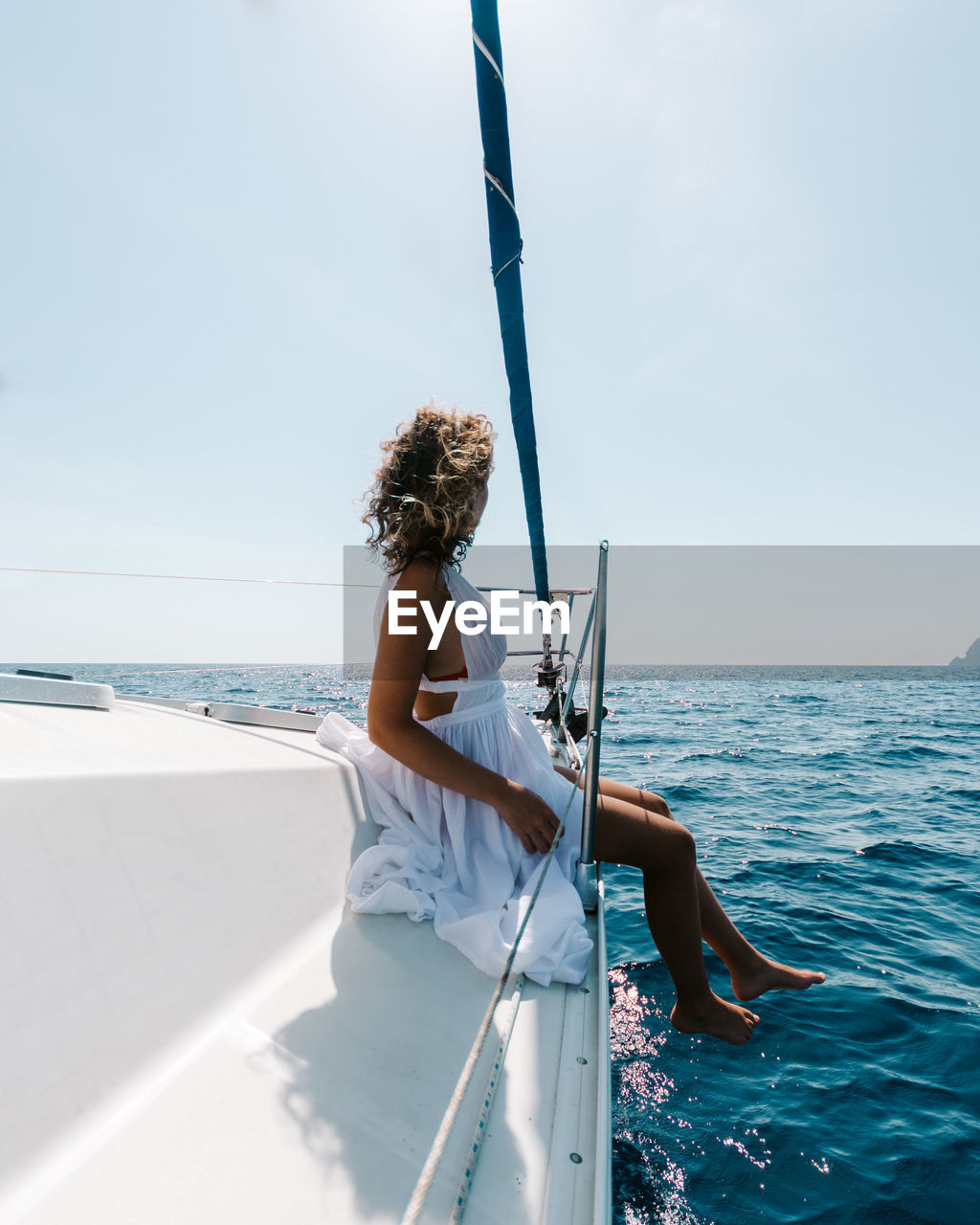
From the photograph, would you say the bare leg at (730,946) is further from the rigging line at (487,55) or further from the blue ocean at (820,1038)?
the rigging line at (487,55)

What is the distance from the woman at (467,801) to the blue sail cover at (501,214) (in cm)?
74

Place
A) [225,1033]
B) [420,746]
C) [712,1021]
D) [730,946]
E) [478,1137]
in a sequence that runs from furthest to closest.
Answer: [730,946] < [712,1021] < [420,746] < [225,1033] < [478,1137]

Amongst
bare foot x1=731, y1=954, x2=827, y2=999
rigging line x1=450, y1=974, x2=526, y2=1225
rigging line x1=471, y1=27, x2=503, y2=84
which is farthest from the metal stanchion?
rigging line x1=471, y1=27, x2=503, y2=84

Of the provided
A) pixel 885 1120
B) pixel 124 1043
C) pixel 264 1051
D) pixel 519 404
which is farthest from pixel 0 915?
pixel 885 1120

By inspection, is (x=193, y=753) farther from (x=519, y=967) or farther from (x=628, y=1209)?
(x=628, y=1209)

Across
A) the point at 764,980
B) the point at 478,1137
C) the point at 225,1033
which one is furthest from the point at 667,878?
the point at 225,1033

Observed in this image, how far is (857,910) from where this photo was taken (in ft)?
10.8

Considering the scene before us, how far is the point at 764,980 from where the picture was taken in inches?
74.3

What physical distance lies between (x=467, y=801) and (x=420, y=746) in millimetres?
220

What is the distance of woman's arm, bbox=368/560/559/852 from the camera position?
4.51ft

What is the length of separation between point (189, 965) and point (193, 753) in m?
0.61

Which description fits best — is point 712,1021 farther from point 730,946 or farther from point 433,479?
point 433,479

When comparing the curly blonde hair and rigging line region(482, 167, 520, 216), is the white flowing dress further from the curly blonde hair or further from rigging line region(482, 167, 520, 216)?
rigging line region(482, 167, 520, 216)

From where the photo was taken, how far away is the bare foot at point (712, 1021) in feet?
5.30
